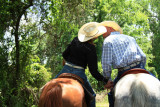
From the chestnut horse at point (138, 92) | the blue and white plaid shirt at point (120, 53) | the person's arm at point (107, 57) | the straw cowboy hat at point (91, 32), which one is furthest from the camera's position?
the straw cowboy hat at point (91, 32)

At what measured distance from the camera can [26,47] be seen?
28.5ft

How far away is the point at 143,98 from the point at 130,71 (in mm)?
683

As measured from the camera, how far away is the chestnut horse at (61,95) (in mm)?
3119

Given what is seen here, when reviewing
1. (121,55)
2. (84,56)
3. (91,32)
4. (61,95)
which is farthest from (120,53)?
(61,95)

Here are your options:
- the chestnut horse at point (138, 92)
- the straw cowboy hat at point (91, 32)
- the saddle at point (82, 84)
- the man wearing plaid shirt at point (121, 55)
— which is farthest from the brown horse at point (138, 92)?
the straw cowboy hat at point (91, 32)

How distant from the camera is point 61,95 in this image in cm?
312

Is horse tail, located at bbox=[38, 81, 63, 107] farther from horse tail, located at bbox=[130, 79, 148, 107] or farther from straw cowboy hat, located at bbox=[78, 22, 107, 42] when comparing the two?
straw cowboy hat, located at bbox=[78, 22, 107, 42]

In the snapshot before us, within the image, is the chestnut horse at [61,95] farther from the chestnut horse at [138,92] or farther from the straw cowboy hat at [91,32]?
the straw cowboy hat at [91,32]

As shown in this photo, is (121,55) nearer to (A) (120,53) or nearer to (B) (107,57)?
(A) (120,53)

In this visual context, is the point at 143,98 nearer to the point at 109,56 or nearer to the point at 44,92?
the point at 109,56

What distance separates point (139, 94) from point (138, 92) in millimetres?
29

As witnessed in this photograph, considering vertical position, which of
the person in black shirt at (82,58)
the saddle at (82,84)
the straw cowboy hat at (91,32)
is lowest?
the saddle at (82,84)

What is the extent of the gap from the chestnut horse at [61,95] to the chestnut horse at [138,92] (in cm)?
59

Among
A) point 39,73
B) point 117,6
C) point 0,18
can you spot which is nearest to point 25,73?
point 39,73
